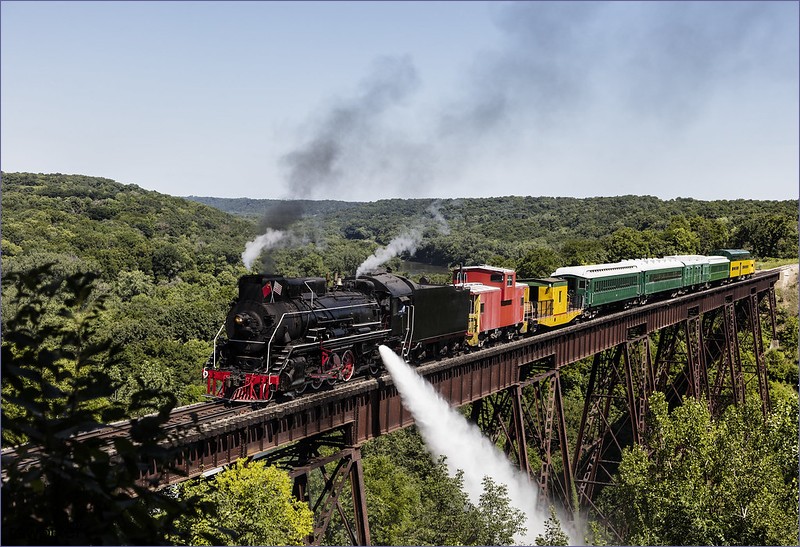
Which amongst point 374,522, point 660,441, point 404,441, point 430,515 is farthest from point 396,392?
point 404,441

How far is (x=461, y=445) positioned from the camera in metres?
28.0

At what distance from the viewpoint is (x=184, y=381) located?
52969 mm

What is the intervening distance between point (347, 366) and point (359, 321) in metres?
1.48

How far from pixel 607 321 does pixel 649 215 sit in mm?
113214

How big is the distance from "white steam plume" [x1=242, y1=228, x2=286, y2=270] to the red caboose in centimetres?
757

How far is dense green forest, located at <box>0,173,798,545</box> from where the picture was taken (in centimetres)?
580

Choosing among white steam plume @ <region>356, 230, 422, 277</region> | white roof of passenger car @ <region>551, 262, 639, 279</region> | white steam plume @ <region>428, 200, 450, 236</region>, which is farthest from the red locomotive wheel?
white steam plume @ <region>428, 200, 450, 236</region>

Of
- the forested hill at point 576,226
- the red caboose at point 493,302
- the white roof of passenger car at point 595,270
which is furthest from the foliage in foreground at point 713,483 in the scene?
the forested hill at point 576,226

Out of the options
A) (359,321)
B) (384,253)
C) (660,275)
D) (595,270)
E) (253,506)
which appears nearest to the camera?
(253,506)

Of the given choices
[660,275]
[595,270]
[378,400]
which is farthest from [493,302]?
[660,275]

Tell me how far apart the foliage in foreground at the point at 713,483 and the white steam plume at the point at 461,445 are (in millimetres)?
3587

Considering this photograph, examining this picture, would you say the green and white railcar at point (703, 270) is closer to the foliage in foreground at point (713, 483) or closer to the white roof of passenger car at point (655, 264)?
the white roof of passenger car at point (655, 264)

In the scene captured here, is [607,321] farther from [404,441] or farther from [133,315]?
[133,315]

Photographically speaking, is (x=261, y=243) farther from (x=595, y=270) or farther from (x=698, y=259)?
(x=698, y=259)
